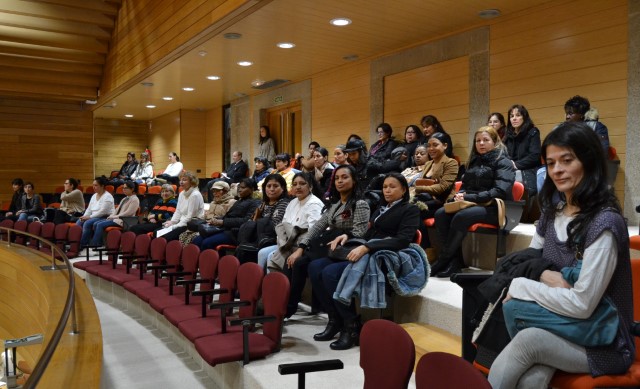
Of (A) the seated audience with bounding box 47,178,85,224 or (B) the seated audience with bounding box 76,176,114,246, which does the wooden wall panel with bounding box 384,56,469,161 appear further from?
(A) the seated audience with bounding box 47,178,85,224

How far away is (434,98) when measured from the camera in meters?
7.25

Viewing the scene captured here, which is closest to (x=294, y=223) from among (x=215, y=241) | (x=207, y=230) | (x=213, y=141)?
(x=215, y=241)

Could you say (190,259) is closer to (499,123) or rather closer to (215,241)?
(215,241)

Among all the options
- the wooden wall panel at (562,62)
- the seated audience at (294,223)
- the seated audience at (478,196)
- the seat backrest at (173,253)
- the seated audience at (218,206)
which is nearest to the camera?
the seated audience at (478,196)

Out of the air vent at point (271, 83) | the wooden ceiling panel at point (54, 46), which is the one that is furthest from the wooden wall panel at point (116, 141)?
the air vent at point (271, 83)

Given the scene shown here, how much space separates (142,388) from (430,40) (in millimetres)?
5575

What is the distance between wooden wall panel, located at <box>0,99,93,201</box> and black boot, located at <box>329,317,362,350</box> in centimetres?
1206

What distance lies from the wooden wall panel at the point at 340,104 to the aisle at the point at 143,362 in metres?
4.81

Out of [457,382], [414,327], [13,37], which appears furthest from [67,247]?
[457,382]

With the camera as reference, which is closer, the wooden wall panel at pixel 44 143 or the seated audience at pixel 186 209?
the seated audience at pixel 186 209

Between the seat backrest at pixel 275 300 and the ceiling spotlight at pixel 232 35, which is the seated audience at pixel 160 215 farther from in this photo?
the seat backrest at pixel 275 300

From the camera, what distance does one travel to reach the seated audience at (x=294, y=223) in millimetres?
4516

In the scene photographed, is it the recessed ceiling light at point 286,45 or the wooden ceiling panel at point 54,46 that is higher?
the wooden ceiling panel at point 54,46

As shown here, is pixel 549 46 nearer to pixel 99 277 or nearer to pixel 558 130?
pixel 558 130
